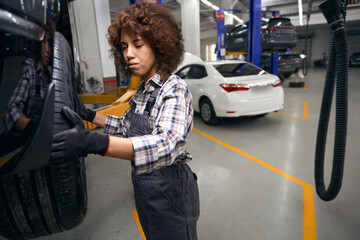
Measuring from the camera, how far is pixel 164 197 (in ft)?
3.41

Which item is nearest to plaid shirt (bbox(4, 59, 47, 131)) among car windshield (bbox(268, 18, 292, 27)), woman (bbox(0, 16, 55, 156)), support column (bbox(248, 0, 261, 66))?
woman (bbox(0, 16, 55, 156))

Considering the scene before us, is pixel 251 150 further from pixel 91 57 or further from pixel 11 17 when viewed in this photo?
pixel 91 57

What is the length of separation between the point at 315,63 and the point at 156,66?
88.2ft

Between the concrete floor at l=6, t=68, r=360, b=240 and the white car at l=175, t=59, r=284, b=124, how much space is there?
20.4 inches

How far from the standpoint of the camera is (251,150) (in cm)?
319

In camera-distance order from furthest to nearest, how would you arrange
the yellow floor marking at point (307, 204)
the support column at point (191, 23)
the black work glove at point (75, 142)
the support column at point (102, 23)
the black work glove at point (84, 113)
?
the support column at point (191, 23) < the support column at point (102, 23) < the yellow floor marking at point (307, 204) < the black work glove at point (84, 113) < the black work glove at point (75, 142)

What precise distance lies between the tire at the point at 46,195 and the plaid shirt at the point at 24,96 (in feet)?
0.20

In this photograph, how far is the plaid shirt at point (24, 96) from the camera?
650mm

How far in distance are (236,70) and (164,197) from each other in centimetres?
364

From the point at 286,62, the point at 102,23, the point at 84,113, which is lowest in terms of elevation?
the point at 84,113

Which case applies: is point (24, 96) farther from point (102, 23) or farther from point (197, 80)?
point (102, 23)

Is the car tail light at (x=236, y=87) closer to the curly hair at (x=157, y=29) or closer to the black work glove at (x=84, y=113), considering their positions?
the curly hair at (x=157, y=29)

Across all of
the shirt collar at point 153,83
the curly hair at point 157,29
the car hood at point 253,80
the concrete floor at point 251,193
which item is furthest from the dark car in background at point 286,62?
the shirt collar at point 153,83

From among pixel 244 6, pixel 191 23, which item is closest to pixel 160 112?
pixel 191 23
